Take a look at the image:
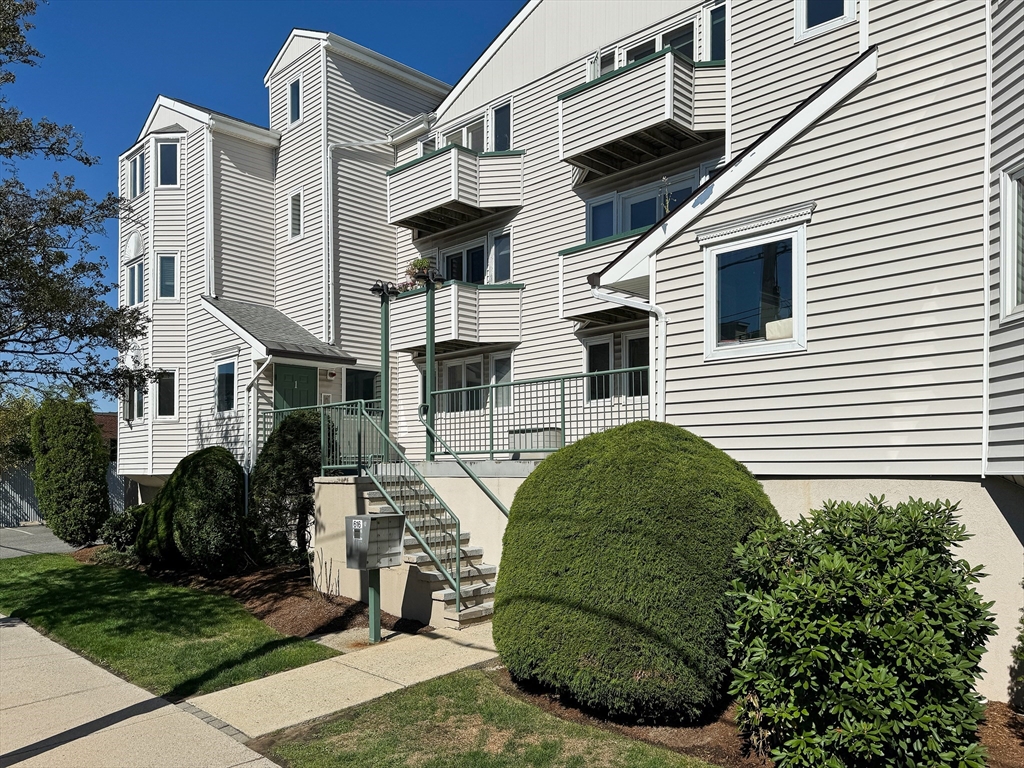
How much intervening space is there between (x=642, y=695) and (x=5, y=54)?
502 inches

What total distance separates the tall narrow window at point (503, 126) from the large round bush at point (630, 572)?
11.3m

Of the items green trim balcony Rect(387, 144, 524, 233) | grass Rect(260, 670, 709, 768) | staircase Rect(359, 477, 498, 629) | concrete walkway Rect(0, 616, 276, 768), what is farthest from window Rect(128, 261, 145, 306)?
grass Rect(260, 670, 709, 768)

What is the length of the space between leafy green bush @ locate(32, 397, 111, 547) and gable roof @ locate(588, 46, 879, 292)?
1547cm

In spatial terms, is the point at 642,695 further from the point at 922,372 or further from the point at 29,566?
the point at 29,566

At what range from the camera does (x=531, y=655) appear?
6559mm

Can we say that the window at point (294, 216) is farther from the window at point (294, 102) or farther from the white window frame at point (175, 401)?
the white window frame at point (175, 401)

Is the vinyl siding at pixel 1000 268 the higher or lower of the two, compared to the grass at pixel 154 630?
higher

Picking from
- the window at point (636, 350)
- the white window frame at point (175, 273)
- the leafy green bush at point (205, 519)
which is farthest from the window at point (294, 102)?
the window at point (636, 350)

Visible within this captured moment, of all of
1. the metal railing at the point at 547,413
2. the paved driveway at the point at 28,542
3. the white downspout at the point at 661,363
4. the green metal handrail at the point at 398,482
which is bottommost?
the paved driveway at the point at 28,542

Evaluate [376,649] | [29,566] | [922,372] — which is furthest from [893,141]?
[29,566]

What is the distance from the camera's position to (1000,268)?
6531 mm

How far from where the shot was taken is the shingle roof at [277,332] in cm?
1681

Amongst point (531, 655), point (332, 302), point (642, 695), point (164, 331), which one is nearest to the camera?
point (642, 695)

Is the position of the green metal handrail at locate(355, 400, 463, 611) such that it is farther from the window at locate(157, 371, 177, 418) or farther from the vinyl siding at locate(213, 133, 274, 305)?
the window at locate(157, 371, 177, 418)
